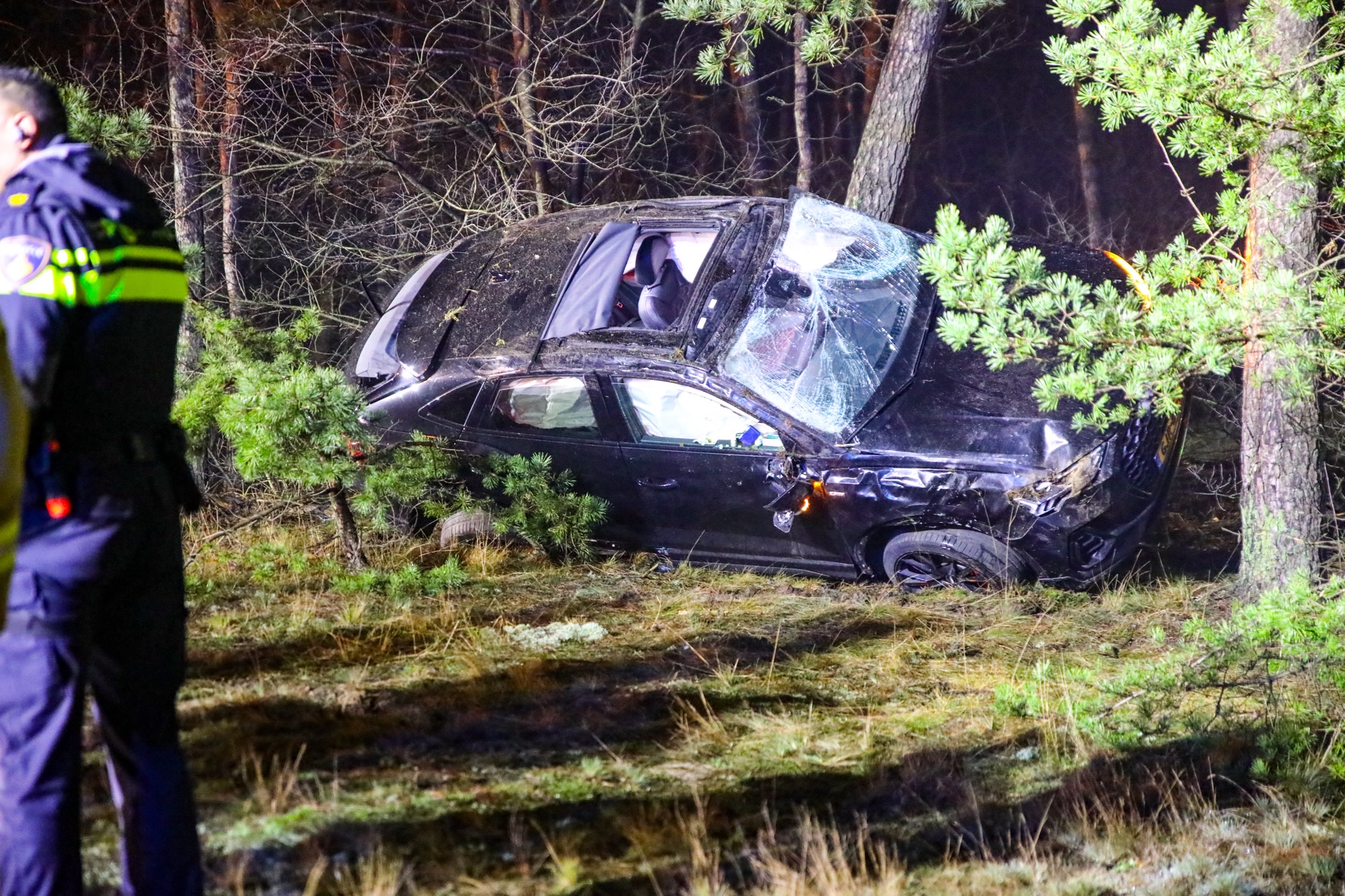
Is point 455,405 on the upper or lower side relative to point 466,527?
upper

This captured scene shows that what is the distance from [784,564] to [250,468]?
2.67 m

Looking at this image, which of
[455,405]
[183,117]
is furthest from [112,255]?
[183,117]

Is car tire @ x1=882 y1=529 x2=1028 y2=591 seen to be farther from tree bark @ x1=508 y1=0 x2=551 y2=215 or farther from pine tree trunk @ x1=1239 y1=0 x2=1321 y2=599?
tree bark @ x1=508 y1=0 x2=551 y2=215

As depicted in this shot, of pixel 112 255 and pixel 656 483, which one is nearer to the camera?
pixel 112 255

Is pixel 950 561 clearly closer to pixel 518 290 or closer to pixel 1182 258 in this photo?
pixel 1182 258

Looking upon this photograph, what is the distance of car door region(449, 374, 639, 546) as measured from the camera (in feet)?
19.5

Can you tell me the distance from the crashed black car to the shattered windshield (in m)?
0.01

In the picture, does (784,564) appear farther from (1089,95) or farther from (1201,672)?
(1089,95)

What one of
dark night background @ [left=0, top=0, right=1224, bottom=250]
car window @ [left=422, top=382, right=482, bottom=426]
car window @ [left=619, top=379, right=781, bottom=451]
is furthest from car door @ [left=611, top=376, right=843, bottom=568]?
dark night background @ [left=0, top=0, right=1224, bottom=250]

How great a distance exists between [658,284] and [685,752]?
327cm

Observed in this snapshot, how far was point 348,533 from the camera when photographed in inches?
231

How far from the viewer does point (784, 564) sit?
5.84 metres

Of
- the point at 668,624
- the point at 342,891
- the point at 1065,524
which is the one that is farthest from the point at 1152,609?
the point at 342,891

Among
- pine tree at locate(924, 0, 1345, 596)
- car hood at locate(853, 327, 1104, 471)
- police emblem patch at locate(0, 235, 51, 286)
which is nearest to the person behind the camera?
police emblem patch at locate(0, 235, 51, 286)
